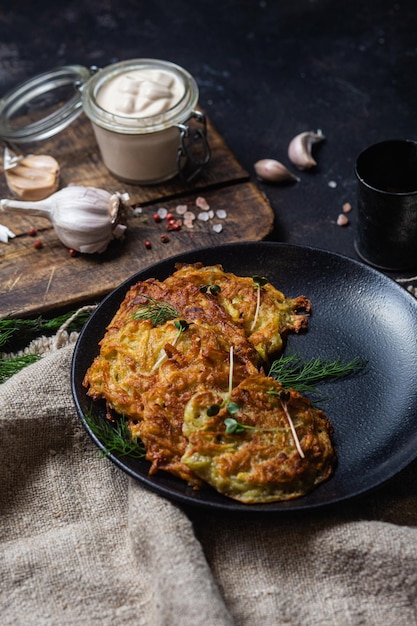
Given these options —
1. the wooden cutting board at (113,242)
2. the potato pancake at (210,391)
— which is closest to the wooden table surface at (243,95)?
the wooden cutting board at (113,242)

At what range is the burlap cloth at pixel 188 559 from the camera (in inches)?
133

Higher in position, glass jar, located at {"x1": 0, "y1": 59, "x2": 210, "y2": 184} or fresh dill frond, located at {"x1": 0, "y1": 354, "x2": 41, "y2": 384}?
glass jar, located at {"x1": 0, "y1": 59, "x2": 210, "y2": 184}

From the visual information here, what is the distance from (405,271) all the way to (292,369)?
1.44 metres

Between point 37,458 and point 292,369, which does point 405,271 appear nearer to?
point 292,369

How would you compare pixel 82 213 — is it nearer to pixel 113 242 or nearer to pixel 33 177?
pixel 113 242

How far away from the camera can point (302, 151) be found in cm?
592

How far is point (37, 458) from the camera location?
3982 mm

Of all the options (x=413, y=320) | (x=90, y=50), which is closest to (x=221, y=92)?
(x=90, y=50)

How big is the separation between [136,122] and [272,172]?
3.62 feet

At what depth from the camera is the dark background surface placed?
6000 mm

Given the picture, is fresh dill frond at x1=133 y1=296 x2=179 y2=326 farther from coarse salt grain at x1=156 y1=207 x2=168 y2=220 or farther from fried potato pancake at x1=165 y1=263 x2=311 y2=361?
coarse salt grain at x1=156 y1=207 x2=168 y2=220

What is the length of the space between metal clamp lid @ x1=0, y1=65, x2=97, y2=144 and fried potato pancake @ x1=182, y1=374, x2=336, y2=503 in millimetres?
3007

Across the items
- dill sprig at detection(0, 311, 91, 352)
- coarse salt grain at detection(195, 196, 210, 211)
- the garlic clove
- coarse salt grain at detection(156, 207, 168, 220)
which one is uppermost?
coarse salt grain at detection(195, 196, 210, 211)

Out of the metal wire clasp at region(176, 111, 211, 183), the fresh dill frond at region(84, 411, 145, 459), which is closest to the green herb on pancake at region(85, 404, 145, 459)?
the fresh dill frond at region(84, 411, 145, 459)
